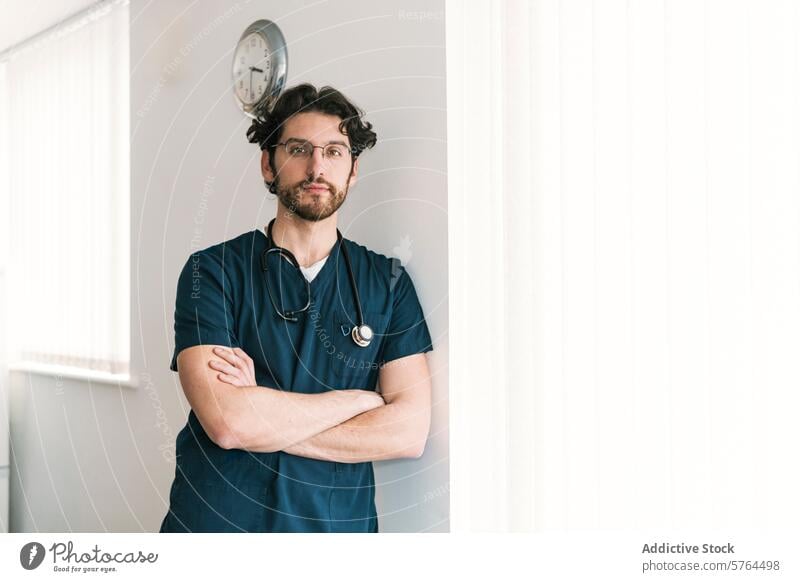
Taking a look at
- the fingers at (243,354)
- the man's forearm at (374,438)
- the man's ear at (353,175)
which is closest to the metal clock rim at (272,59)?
the man's ear at (353,175)

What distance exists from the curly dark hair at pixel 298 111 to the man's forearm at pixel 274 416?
8.8 inches

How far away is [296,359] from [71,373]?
0.86 ft

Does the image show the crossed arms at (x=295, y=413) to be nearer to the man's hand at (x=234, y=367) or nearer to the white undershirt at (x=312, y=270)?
the man's hand at (x=234, y=367)

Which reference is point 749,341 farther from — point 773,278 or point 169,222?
point 169,222

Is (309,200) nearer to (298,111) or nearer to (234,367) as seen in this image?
(298,111)

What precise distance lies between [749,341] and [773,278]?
0.23ft

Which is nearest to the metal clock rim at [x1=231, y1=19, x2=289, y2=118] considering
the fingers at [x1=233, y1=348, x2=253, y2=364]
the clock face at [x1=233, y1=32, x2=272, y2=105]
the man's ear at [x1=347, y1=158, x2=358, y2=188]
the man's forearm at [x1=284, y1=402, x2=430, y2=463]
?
the clock face at [x1=233, y1=32, x2=272, y2=105]

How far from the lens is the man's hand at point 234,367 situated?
0.78 m

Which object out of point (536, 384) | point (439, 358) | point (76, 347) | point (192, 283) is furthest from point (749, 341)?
point (76, 347)

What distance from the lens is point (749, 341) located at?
77 cm

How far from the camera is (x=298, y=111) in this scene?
80cm

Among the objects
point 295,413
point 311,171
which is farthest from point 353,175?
point 295,413

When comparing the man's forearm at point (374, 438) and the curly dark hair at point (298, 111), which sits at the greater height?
the curly dark hair at point (298, 111)

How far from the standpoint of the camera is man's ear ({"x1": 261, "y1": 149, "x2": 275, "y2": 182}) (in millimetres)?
801
